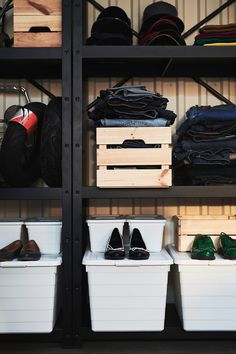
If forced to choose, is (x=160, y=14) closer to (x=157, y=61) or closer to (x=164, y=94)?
(x=157, y=61)

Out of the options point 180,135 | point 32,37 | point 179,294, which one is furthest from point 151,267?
point 32,37

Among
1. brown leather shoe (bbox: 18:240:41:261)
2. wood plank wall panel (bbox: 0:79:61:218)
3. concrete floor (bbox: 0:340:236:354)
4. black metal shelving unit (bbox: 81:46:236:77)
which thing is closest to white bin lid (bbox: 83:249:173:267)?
brown leather shoe (bbox: 18:240:41:261)

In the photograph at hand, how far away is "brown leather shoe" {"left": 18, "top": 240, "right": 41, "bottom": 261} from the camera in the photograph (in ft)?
5.57

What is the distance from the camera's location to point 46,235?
1.84m

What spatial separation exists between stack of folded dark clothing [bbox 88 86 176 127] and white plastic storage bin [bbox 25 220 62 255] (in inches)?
25.3

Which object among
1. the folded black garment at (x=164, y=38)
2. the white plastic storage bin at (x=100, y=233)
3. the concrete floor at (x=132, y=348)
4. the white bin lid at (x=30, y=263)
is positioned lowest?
the concrete floor at (x=132, y=348)

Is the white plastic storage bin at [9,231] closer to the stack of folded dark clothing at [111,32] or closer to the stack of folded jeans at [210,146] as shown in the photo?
the stack of folded jeans at [210,146]

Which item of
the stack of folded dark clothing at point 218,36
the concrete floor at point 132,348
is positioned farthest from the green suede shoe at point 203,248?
the stack of folded dark clothing at point 218,36

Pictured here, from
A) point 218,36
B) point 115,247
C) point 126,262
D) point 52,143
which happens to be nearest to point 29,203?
point 52,143

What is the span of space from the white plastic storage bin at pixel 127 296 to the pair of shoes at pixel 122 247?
0.04m

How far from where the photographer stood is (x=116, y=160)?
171 cm

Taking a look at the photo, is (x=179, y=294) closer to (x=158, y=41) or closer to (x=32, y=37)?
(x=158, y=41)

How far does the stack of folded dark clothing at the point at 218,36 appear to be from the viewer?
1833 mm

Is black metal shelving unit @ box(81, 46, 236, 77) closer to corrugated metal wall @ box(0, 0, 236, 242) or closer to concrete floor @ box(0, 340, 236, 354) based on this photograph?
corrugated metal wall @ box(0, 0, 236, 242)
